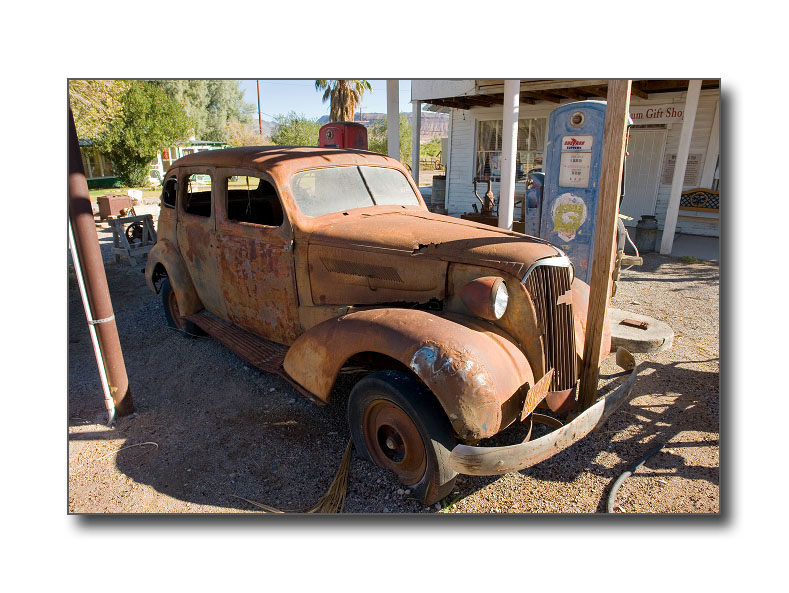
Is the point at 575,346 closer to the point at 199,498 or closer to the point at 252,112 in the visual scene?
the point at 199,498

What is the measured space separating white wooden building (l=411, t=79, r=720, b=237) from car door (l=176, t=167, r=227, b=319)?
5630 millimetres

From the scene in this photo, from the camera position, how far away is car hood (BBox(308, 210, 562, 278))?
2779 mm

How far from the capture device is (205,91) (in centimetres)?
3095

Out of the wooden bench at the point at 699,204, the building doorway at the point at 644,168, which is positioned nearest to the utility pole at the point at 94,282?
the wooden bench at the point at 699,204

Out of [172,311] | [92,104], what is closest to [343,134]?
[172,311]

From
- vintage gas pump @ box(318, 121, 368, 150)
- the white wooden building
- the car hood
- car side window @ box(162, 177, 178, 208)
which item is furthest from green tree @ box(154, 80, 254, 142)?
the car hood

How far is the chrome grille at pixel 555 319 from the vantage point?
8.92 ft

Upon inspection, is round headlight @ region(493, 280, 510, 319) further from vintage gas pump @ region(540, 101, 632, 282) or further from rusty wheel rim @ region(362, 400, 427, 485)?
vintage gas pump @ region(540, 101, 632, 282)

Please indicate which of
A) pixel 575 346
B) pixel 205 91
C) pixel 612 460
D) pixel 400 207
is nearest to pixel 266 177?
pixel 400 207

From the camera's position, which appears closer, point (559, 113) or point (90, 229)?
point (90, 229)

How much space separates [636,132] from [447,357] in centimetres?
1059

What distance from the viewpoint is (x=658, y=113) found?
1014 cm

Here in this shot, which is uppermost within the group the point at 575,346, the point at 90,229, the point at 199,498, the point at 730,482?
the point at 90,229

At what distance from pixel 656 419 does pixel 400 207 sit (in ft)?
8.07
